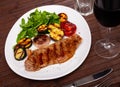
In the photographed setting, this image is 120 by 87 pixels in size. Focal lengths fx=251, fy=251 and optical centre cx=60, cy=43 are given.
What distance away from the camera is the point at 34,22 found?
1.04 metres

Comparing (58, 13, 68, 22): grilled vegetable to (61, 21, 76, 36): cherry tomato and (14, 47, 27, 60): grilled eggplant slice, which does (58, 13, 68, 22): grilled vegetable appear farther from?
(14, 47, 27, 60): grilled eggplant slice

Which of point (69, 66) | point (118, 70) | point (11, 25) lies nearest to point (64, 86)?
point (69, 66)

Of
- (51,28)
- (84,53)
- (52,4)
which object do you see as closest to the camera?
(84,53)

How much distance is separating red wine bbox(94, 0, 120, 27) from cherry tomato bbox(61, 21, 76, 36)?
186 millimetres

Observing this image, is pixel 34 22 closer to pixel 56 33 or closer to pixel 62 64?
pixel 56 33

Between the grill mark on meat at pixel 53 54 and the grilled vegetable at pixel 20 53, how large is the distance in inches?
1.1

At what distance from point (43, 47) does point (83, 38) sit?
6.0 inches

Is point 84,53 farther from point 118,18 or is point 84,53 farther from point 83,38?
point 118,18

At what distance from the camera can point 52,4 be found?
1162 millimetres

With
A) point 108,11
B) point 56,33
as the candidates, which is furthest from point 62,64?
point 108,11

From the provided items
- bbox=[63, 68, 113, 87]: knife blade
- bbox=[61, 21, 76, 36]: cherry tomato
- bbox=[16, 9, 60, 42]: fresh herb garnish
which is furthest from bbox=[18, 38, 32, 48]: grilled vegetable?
bbox=[63, 68, 113, 87]: knife blade

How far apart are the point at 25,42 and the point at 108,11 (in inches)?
14.3

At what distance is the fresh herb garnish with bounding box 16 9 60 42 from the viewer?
3.29 feet

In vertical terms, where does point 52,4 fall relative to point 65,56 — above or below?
above
